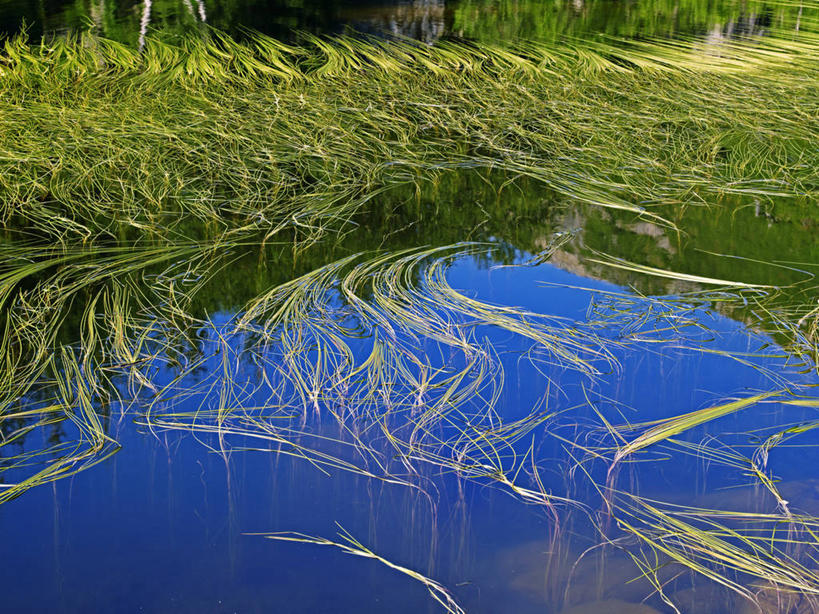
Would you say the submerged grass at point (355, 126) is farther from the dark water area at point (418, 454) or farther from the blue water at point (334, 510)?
the blue water at point (334, 510)

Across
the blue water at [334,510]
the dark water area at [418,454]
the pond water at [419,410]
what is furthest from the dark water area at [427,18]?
the blue water at [334,510]

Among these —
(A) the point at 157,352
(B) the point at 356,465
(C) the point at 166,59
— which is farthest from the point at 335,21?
(B) the point at 356,465

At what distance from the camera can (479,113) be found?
391cm

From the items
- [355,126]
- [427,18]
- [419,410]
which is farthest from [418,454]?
[427,18]

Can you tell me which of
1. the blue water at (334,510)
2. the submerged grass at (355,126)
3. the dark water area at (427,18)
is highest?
the dark water area at (427,18)

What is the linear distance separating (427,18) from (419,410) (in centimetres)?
483

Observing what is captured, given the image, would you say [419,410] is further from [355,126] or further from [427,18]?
[427,18]

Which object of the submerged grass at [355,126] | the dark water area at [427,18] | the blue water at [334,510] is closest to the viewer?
the blue water at [334,510]

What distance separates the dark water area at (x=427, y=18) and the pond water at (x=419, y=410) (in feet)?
9.79

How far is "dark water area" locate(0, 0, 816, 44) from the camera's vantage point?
556 centimetres

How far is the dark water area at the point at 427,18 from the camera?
5.56 m

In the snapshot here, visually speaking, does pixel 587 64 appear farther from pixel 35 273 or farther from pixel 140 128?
pixel 35 273

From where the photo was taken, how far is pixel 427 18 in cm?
600

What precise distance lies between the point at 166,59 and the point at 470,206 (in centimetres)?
261
